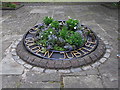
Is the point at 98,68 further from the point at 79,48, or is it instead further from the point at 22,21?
the point at 22,21

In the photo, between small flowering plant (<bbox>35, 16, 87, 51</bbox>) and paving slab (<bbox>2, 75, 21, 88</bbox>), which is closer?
paving slab (<bbox>2, 75, 21, 88</bbox>)

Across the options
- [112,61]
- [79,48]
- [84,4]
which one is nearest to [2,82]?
[79,48]

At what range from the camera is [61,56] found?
309cm

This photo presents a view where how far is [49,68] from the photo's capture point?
285 centimetres

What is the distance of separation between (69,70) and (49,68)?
1.43 feet

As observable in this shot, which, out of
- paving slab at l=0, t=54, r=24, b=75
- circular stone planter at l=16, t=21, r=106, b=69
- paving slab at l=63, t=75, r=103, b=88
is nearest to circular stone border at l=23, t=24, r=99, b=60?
circular stone planter at l=16, t=21, r=106, b=69

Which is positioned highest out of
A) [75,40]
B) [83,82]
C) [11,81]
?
[75,40]

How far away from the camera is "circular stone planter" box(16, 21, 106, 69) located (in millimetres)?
2871

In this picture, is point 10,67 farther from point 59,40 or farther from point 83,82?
point 83,82

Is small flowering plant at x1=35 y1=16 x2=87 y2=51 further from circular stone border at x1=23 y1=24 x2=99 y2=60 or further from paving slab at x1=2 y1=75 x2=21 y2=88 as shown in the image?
paving slab at x1=2 y1=75 x2=21 y2=88

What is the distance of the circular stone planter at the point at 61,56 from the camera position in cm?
287

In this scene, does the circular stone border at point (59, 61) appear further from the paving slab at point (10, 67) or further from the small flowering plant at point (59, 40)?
the small flowering plant at point (59, 40)

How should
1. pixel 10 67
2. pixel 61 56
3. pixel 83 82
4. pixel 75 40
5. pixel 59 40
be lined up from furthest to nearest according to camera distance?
pixel 59 40 → pixel 75 40 → pixel 61 56 → pixel 10 67 → pixel 83 82

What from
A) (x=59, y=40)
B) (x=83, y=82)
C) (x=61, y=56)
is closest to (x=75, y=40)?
(x=59, y=40)
